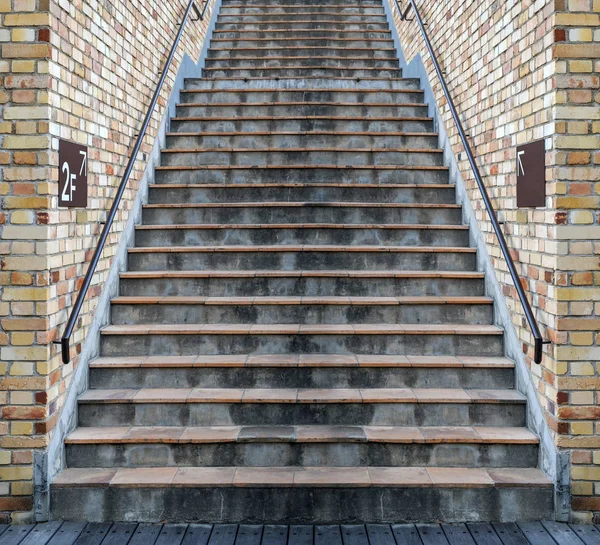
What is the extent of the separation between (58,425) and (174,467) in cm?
64

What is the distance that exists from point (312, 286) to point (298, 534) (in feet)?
5.40

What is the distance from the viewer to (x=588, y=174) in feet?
9.70

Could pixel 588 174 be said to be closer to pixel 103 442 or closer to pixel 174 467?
pixel 174 467

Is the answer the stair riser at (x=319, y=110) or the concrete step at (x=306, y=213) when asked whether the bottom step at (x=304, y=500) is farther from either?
the stair riser at (x=319, y=110)

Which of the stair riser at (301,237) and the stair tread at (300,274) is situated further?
the stair riser at (301,237)

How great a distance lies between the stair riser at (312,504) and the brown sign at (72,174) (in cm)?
151

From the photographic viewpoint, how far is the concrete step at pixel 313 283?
13.1 ft

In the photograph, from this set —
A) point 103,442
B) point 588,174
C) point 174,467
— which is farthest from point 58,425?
point 588,174

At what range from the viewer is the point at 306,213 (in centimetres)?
447

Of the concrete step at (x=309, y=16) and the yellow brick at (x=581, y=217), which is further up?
the concrete step at (x=309, y=16)

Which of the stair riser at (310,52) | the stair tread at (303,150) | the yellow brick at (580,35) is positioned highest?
the stair riser at (310,52)

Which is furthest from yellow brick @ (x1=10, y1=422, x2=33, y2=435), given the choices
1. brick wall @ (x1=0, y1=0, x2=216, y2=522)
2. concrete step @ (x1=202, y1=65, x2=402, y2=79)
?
concrete step @ (x1=202, y1=65, x2=402, y2=79)

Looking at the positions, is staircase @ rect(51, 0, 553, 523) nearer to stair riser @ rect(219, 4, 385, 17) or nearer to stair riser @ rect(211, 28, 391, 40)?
stair riser @ rect(211, 28, 391, 40)

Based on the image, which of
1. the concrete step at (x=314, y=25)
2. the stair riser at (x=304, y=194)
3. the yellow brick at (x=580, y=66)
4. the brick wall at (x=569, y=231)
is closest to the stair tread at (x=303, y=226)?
the stair riser at (x=304, y=194)
